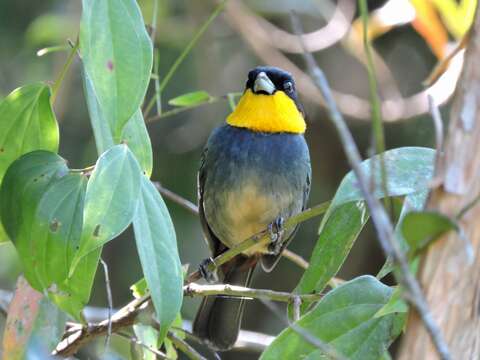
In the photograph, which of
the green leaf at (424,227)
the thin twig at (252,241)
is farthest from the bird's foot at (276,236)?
the green leaf at (424,227)

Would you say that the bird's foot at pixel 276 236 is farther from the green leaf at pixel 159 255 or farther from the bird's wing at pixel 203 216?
the green leaf at pixel 159 255

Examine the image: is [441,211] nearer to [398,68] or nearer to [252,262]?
[252,262]

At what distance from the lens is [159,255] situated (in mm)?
1932

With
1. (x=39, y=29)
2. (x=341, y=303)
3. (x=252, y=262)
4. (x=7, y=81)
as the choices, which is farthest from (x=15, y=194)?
(x=7, y=81)

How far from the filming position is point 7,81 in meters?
5.61

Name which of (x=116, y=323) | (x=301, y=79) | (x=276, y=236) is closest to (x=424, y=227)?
(x=116, y=323)

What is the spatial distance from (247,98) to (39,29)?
1.41 m

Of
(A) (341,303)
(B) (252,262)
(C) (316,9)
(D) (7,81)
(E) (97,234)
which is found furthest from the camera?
(C) (316,9)

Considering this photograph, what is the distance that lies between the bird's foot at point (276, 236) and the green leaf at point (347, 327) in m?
1.28

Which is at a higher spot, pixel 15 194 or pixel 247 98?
pixel 15 194

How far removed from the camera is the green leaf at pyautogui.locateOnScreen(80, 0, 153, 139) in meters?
1.89

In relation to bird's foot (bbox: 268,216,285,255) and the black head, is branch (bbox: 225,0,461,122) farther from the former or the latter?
bird's foot (bbox: 268,216,285,255)

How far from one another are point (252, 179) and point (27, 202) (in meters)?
1.80

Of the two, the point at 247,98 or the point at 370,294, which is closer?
the point at 370,294
